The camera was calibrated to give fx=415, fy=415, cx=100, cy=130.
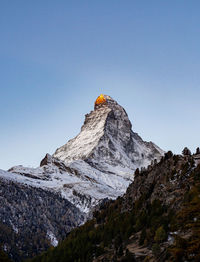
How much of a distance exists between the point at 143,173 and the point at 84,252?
33160mm

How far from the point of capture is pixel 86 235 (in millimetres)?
121062

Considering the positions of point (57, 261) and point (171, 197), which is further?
point (57, 261)

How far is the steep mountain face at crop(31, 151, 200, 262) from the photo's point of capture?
7394 cm

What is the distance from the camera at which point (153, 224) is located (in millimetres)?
90000

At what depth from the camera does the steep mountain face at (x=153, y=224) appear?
7394 centimetres

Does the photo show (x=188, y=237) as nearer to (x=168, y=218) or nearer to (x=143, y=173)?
(x=168, y=218)

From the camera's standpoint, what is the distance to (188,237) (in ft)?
234

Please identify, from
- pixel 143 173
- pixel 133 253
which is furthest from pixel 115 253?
pixel 143 173

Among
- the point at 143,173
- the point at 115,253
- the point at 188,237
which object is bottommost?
the point at 115,253

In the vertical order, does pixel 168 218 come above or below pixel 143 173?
below

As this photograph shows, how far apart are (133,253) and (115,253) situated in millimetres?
10172

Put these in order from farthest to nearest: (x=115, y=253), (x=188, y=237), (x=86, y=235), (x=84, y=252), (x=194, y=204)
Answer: (x=86, y=235) < (x=84, y=252) < (x=115, y=253) < (x=194, y=204) < (x=188, y=237)

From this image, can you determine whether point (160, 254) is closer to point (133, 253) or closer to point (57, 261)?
point (133, 253)

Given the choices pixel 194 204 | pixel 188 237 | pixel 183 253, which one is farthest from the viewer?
pixel 194 204
